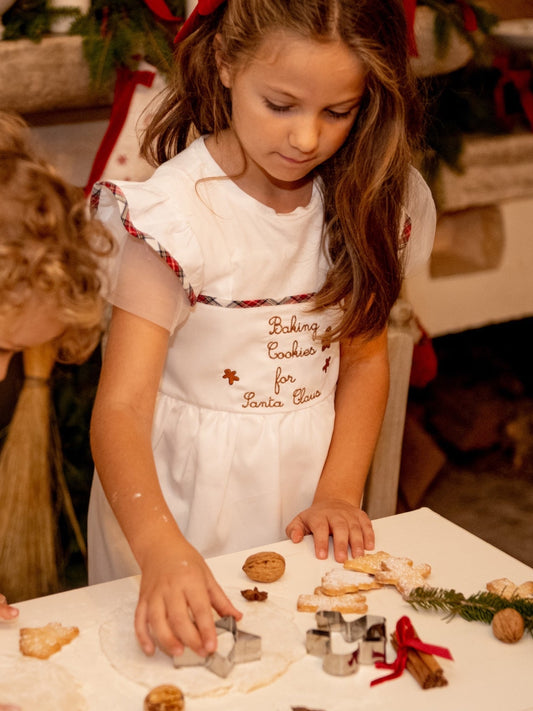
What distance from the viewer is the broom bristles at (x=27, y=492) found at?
5.67ft

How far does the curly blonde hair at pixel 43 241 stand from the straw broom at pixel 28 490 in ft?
2.82

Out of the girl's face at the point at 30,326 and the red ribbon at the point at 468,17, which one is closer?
the girl's face at the point at 30,326

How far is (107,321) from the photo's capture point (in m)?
1.90

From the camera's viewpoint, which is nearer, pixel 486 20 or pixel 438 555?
pixel 438 555

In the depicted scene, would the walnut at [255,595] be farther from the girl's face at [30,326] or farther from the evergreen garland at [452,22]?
the evergreen garland at [452,22]

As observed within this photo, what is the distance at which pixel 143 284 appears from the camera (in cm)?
117

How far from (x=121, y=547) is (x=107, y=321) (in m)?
0.64

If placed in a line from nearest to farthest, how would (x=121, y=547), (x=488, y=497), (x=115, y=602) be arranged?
(x=115, y=602) → (x=121, y=547) → (x=488, y=497)

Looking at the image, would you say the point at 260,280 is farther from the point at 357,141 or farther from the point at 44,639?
the point at 44,639

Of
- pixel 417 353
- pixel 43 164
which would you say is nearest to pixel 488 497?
pixel 417 353

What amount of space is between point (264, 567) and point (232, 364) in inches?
13.3

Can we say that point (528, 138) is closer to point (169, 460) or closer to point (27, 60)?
point (27, 60)

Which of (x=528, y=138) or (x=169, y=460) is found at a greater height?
(x=528, y=138)

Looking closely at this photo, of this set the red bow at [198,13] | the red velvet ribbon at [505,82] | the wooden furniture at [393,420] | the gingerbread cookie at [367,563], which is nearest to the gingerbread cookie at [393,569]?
the gingerbread cookie at [367,563]
